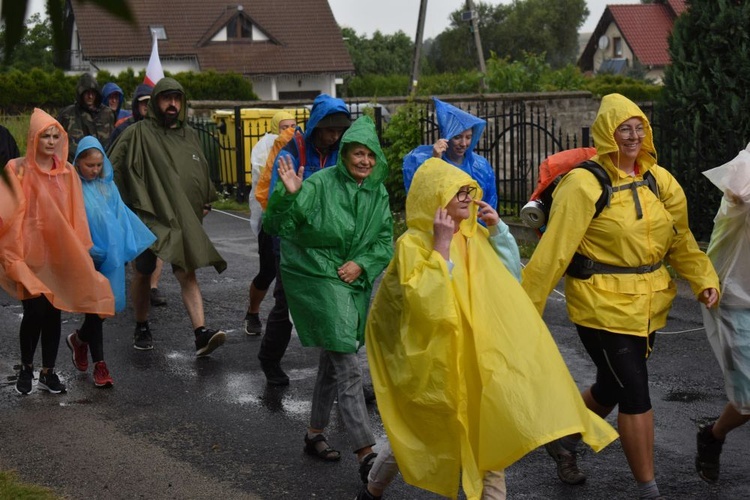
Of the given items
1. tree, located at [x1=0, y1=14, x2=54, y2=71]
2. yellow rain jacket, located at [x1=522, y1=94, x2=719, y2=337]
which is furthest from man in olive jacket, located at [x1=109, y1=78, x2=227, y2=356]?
tree, located at [x1=0, y1=14, x2=54, y2=71]

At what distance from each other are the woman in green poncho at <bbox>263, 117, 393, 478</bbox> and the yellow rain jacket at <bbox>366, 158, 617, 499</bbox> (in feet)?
2.92

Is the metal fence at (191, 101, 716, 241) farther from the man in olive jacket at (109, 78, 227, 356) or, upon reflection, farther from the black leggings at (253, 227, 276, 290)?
the man in olive jacket at (109, 78, 227, 356)

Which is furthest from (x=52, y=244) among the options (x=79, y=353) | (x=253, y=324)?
(x=253, y=324)

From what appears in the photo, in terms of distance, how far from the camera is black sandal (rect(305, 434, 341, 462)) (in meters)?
5.51

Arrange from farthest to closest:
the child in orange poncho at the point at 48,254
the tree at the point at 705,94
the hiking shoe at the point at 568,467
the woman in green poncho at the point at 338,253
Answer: the tree at the point at 705,94 → the child in orange poncho at the point at 48,254 → the woman in green poncho at the point at 338,253 → the hiking shoe at the point at 568,467

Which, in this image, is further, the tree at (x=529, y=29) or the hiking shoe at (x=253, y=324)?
the tree at (x=529, y=29)

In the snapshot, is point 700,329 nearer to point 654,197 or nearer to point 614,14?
point 654,197

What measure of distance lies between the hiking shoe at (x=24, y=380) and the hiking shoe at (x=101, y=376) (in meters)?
0.39

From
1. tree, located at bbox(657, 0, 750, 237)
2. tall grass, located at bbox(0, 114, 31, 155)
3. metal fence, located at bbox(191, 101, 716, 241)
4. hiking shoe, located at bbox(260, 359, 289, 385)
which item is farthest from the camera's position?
tall grass, located at bbox(0, 114, 31, 155)

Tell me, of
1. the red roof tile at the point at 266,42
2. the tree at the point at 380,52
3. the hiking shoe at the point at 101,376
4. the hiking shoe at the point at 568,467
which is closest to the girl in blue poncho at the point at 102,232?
the hiking shoe at the point at 101,376

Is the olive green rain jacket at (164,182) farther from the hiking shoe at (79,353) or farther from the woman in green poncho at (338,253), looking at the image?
the woman in green poncho at (338,253)

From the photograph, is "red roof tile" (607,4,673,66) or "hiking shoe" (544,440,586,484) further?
"red roof tile" (607,4,673,66)

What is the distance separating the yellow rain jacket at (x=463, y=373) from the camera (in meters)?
4.05

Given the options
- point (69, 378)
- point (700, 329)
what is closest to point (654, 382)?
point (700, 329)
